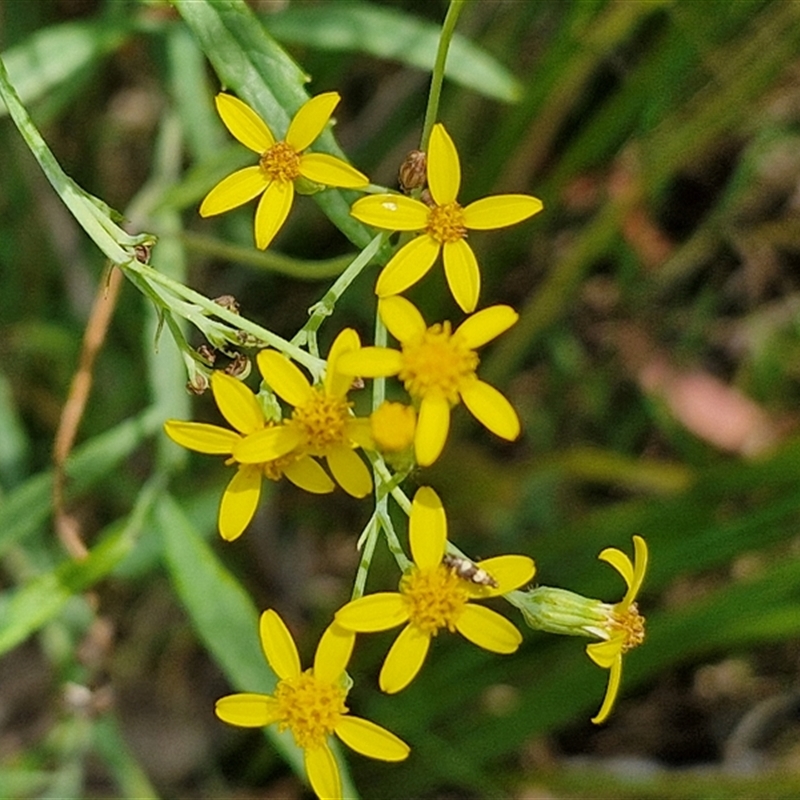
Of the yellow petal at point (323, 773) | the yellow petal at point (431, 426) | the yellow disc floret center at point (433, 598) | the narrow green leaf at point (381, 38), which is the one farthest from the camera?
the narrow green leaf at point (381, 38)

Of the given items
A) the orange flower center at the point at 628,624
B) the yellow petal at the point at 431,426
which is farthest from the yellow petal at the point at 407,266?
the orange flower center at the point at 628,624

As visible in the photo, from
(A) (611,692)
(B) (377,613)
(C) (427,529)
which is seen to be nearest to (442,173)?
(C) (427,529)

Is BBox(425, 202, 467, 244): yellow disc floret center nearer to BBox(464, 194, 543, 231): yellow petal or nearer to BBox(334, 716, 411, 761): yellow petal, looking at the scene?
BBox(464, 194, 543, 231): yellow petal

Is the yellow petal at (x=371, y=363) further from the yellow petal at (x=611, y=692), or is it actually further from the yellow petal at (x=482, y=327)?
the yellow petal at (x=611, y=692)

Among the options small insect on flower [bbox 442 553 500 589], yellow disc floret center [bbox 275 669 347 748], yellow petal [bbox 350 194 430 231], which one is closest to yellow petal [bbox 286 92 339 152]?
yellow petal [bbox 350 194 430 231]

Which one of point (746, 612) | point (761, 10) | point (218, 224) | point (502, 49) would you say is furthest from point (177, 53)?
point (746, 612)

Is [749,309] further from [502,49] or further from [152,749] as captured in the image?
[152,749]
